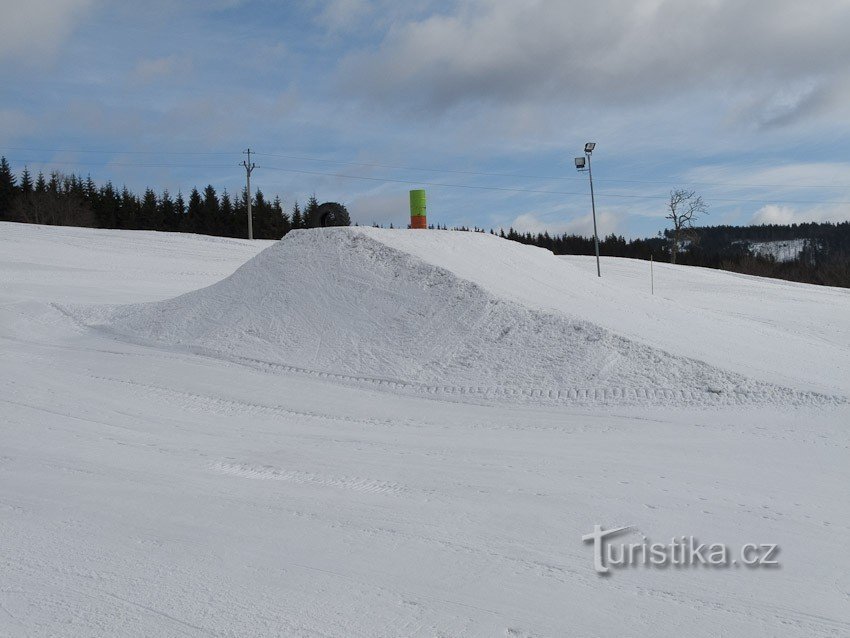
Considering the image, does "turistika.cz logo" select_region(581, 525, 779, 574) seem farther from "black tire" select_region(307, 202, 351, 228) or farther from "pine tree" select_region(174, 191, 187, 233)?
"pine tree" select_region(174, 191, 187, 233)

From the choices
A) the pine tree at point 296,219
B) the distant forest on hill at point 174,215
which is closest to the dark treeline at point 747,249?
the distant forest on hill at point 174,215

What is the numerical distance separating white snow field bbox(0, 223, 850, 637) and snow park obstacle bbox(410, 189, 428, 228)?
160cm

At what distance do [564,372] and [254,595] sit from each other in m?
6.48

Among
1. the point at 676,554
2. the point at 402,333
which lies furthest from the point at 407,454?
the point at 402,333

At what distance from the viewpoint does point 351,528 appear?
5234 millimetres

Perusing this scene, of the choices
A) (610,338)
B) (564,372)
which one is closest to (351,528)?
(564,372)

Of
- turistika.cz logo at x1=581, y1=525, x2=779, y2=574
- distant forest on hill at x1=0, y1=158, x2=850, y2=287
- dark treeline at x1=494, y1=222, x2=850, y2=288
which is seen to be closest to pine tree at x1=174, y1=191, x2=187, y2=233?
distant forest on hill at x1=0, y1=158, x2=850, y2=287

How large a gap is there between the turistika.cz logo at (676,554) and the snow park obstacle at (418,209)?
12.8 meters

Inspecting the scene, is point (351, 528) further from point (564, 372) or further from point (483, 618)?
point (564, 372)

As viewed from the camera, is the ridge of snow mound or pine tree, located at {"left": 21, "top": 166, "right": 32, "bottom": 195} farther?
pine tree, located at {"left": 21, "top": 166, "right": 32, "bottom": 195}

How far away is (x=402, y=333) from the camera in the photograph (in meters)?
11.4

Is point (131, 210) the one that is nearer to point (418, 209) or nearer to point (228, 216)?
point (228, 216)

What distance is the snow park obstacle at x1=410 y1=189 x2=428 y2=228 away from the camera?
17.2 metres

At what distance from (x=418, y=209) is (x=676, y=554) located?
13.3 metres
